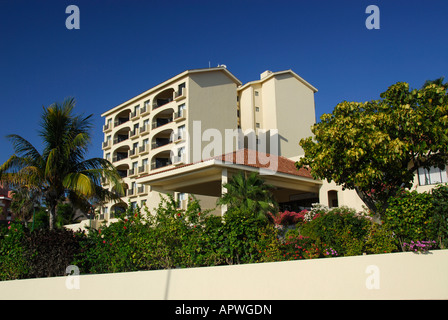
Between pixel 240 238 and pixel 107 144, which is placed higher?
pixel 107 144

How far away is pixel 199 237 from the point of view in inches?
467

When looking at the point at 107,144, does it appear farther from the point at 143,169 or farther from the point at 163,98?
the point at 163,98

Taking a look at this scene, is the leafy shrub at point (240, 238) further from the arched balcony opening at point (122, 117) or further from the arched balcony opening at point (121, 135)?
the arched balcony opening at point (122, 117)

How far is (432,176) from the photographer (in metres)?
20.3

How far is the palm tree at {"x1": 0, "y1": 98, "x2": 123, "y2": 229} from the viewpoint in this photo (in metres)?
16.0

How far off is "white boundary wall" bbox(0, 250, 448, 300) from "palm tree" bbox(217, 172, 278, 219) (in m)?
7.17

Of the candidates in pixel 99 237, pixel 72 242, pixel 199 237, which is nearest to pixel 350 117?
pixel 199 237

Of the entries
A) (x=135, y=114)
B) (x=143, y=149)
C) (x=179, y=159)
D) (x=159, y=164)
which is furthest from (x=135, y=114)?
(x=179, y=159)

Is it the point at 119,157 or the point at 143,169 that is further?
the point at 119,157

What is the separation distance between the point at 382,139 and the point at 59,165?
1203 centimetres

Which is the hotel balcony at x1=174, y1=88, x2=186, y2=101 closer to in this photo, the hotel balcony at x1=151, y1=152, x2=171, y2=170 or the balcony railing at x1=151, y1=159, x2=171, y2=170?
the hotel balcony at x1=151, y1=152, x2=171, y2=170

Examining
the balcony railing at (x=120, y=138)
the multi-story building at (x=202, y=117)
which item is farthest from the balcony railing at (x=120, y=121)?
the multi-story building at (x=202, y=117)

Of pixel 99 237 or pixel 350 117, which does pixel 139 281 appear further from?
pixel 350 117
